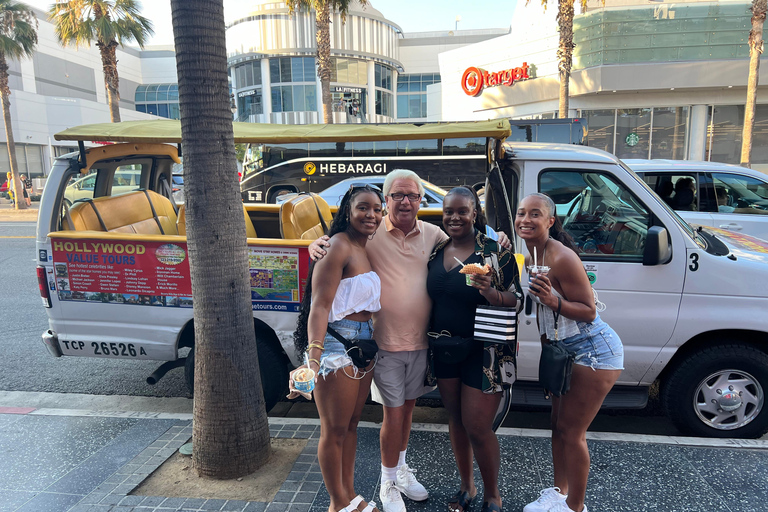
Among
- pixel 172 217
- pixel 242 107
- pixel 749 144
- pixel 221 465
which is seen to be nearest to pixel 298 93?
pixel 242 107

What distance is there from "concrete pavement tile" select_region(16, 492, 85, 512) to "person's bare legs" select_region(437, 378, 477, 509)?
225 centimetres

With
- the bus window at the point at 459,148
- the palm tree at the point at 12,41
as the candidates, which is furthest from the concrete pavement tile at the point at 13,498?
the palm tree at the point at 12,41

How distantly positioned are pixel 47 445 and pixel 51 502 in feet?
2.85

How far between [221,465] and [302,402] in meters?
1.55

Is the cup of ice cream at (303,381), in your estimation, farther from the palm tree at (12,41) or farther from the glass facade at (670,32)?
the palm tree at (12,41)

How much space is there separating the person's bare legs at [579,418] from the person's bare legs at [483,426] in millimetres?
371

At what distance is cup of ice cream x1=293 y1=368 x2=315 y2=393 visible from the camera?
2498 mm

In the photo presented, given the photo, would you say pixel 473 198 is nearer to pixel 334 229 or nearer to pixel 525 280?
pixel 334 229

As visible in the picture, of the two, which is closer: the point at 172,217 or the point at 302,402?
the point at 302,402

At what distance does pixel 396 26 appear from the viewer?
43000 mm

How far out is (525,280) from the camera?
382cm

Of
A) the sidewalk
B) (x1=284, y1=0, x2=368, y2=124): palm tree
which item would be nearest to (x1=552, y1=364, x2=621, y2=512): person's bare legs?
the sidewalk

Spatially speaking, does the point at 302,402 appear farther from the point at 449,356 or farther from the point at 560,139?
the point at 560,139

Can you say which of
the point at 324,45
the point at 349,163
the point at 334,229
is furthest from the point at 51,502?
the point at 324,45
